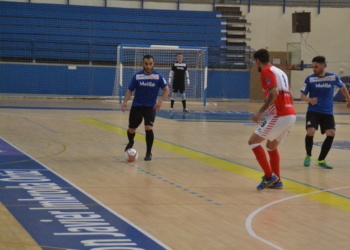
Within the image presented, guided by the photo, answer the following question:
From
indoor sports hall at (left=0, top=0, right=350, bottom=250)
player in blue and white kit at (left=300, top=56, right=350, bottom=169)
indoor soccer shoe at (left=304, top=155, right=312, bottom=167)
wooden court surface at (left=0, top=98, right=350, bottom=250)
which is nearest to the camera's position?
wooden court surface at (left=0, top=98, right=350, bottom=250)

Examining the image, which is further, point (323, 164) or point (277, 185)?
point (323, 164)

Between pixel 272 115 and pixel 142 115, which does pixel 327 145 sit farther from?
pixel 142 115

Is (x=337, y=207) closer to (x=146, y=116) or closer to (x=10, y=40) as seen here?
(x=146, y=116)

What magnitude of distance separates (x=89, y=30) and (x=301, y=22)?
11295mm

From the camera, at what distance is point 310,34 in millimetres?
31531

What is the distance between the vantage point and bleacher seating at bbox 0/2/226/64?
89.0ft

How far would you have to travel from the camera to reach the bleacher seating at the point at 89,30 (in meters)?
27.1

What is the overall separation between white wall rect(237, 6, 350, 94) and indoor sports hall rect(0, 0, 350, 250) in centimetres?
6

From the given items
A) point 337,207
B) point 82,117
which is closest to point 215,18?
point 82,117

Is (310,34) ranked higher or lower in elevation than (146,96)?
higher

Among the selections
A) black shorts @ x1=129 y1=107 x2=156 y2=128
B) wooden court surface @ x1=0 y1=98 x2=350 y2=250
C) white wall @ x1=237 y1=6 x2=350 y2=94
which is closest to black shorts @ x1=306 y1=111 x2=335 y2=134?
wooden court surface @ x1=0 y1=98 x2=350 y2=250

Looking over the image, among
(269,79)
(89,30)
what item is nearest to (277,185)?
(269,79)

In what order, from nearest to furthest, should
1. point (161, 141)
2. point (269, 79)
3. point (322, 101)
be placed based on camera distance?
point (269, 79) → point (322, 101) → point (161, 141)

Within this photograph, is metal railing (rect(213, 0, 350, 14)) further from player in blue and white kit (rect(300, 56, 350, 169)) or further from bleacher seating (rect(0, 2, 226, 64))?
player in blue and white kit (rect(300, 56, 350, 169))
